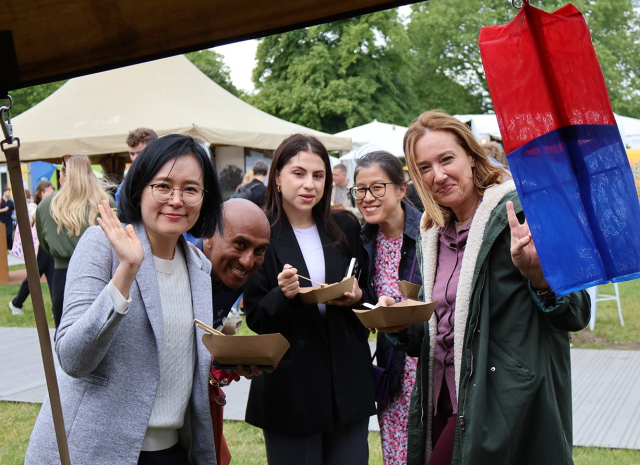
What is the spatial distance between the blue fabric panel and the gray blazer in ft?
3.68

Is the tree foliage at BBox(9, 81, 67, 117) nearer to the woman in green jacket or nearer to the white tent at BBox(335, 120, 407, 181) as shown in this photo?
the white tent at BBox(335, 120, 407, 181)

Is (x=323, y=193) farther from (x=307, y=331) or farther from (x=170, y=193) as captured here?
(x=170, y=193)

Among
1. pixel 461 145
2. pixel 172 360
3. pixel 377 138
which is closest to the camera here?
pixel 172 360

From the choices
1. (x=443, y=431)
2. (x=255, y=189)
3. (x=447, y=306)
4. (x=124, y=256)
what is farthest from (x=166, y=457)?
(x=255, y=189)

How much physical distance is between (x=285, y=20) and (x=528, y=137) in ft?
1.86

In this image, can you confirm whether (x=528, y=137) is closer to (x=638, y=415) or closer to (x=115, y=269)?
(x=115, y=269)

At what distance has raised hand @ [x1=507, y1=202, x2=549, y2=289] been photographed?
2.10 meters

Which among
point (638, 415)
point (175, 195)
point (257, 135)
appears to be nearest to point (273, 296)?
point (175, 195)

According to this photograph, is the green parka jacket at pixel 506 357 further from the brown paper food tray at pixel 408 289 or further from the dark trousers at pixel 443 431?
the brown paper food tray at pixel 408 289

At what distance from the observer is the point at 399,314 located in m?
2.53

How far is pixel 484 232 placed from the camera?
2549 millimetres

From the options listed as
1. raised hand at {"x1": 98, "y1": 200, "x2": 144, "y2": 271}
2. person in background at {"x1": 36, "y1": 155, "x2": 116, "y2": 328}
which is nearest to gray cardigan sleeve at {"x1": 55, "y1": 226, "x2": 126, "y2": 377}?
raised hand at {"x1": 98, "y1": 200, "x2": 144, "y2": 271}

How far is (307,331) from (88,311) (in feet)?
4.52

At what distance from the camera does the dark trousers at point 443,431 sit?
2.65 metres
